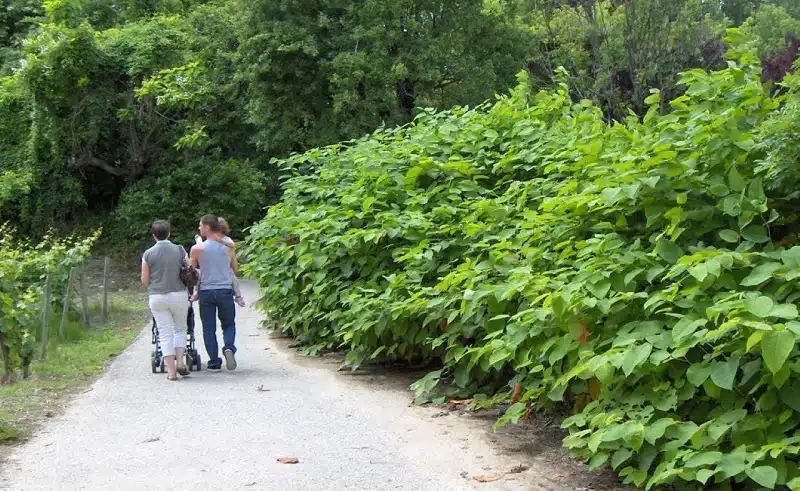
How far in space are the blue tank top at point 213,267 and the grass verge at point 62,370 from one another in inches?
60.4

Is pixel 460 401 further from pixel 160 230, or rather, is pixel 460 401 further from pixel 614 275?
pixel 160 230

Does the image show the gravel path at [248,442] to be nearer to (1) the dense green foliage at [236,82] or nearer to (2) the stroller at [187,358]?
(2) the stroller at [187,358]

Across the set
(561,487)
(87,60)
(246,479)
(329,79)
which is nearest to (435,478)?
(561,487)

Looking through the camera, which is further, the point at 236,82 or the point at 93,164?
the point at 93,164

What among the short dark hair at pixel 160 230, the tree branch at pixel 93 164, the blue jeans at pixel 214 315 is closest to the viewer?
the short dark hair at pixel 160 230

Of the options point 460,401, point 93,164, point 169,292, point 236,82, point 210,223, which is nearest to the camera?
point 460,401

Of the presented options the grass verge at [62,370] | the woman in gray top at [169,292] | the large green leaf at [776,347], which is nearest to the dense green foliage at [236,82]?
the grass verge at [62,370]

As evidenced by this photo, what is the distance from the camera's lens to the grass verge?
7398mm

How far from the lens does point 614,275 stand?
5.49 meters

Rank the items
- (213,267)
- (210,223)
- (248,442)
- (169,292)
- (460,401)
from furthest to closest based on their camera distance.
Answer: (210,223) → (213,267) → (169,292) → (460,401) → (248,442)

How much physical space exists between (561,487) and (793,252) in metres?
1.77

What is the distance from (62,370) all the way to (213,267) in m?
2.06

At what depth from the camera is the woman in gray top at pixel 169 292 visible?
9453 millimetres

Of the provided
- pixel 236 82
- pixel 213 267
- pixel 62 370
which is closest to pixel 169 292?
pixel 213 267
